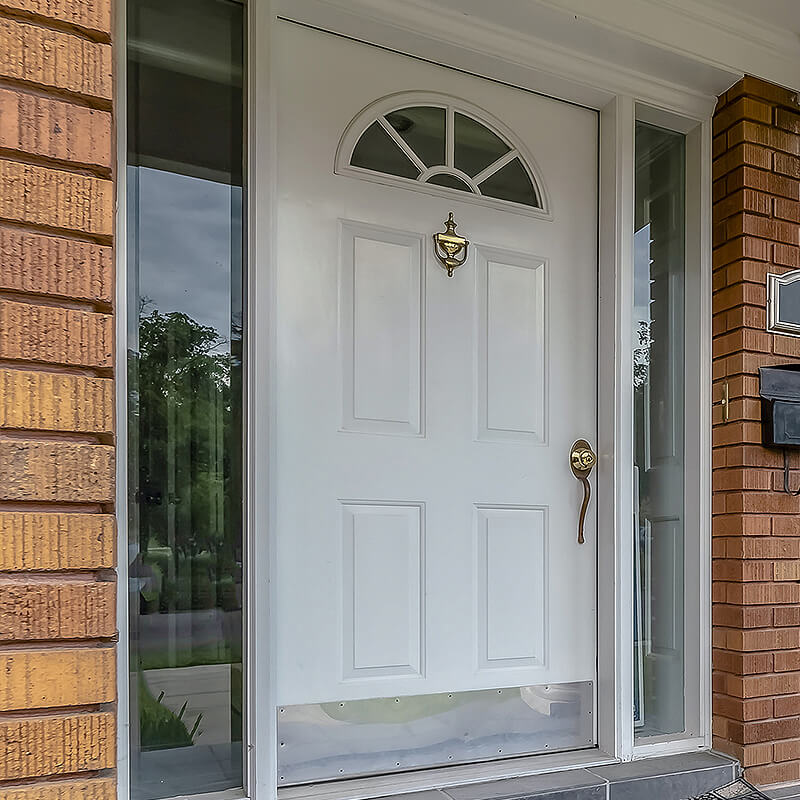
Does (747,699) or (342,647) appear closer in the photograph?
(342,647)

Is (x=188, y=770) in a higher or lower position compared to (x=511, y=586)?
lower

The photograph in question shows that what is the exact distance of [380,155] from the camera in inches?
78.4

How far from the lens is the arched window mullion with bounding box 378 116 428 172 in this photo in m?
2.00

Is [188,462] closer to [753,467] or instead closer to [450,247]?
[450,247]

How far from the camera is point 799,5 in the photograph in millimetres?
2158

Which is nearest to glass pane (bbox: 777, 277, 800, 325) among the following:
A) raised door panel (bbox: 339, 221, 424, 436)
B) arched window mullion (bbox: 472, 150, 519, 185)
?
arched window mullion (bbox: 472, 150, 519, 185)

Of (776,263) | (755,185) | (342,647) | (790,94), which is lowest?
(342,647)

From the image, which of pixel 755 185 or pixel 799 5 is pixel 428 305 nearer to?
pixel 755 185

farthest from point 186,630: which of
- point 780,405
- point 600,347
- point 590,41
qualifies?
point 590,41

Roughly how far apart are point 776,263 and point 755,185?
23cm

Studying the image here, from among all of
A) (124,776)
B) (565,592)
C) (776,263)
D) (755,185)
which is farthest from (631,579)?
(124,776)

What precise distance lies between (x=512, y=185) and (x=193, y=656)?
1434mm

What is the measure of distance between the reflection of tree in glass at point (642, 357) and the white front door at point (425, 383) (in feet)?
0.51

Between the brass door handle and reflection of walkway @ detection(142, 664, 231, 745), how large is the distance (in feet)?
3.33
